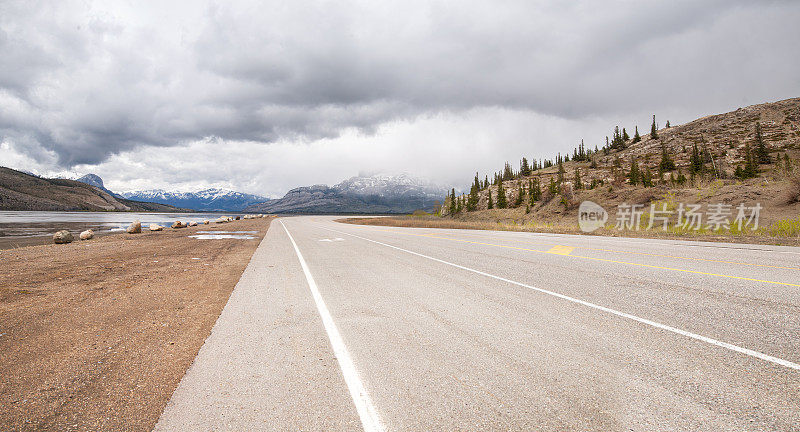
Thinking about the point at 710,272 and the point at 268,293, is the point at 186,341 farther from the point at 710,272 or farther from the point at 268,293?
the point at 710,272

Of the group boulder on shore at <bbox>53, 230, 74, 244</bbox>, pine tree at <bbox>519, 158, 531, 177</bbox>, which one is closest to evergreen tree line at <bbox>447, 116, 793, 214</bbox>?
pine tree at <bbox>519, 158, 531, 177</bbox>

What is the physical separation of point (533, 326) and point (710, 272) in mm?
6331

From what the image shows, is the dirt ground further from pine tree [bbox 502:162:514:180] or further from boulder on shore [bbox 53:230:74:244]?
pine tree [bbox 502:162:514:180]

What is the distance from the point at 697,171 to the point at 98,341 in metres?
68.3

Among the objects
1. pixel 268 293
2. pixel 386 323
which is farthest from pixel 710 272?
pixel 268 293

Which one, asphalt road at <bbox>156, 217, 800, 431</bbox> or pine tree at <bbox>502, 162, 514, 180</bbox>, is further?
pine tree at <bbox>502, 162, 514, 180</bbox>

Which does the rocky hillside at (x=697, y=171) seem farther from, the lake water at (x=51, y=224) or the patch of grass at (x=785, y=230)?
the lake water at (x=51, y=224)

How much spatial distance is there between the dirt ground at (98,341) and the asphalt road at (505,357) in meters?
0.35

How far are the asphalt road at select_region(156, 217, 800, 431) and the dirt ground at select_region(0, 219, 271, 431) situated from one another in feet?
1.15

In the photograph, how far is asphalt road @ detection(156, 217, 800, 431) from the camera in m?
2.48

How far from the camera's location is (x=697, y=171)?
49844 mm

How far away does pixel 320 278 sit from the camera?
7.96m

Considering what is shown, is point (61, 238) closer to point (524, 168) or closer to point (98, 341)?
point (98, 341)

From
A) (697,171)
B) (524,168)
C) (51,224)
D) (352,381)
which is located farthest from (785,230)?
(524,168)
